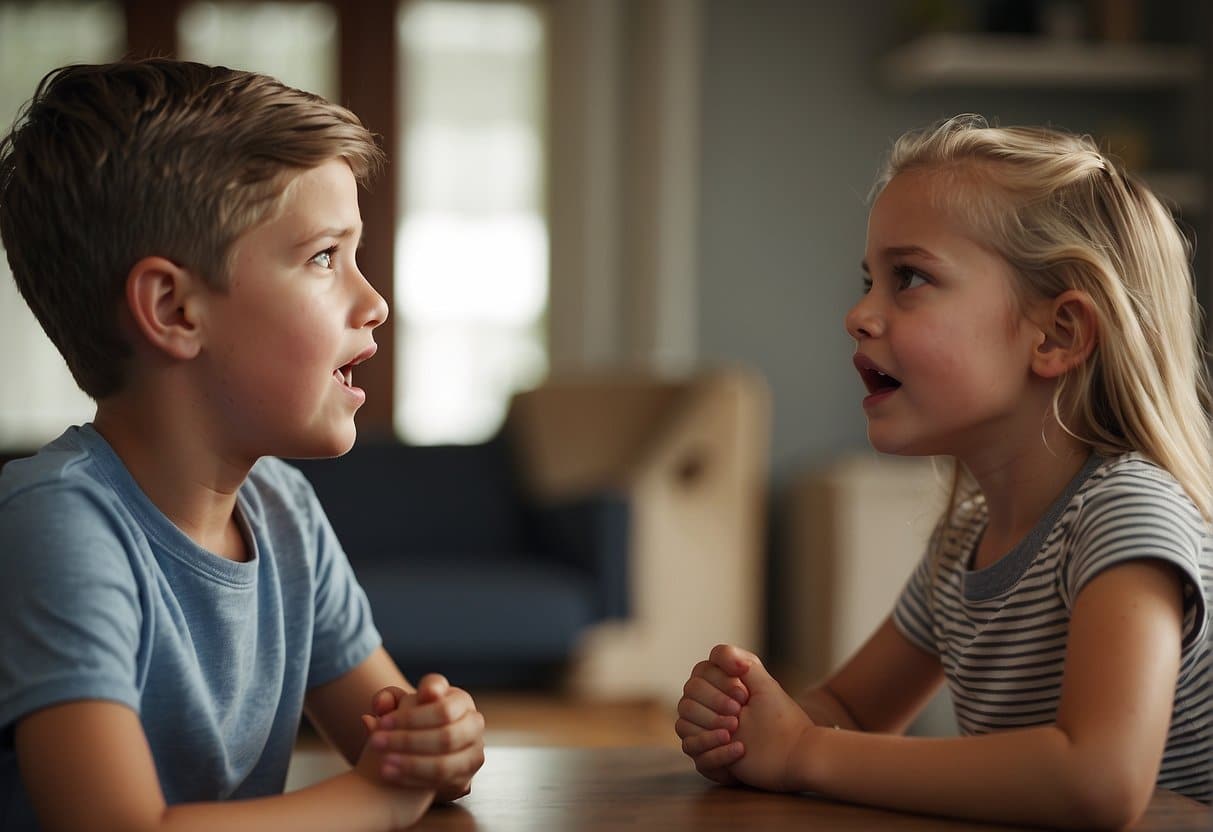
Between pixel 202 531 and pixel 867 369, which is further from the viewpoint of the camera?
pixel 867 369

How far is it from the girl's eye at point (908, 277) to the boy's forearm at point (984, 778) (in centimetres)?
35

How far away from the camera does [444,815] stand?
810mm

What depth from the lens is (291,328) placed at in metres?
0.88

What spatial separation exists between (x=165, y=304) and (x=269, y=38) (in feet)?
13.3

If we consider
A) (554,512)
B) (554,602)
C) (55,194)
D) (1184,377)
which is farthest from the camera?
(554,512)

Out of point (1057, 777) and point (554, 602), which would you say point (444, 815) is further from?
point (554, 602)

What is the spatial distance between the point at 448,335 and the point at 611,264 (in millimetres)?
625

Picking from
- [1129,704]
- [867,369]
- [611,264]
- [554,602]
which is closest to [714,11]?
[611,264]

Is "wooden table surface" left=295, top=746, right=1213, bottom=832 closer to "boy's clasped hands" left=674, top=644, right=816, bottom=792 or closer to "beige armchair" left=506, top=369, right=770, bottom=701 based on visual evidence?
"boy's clasped hands" left=674, top=644, right=816, bottom=792

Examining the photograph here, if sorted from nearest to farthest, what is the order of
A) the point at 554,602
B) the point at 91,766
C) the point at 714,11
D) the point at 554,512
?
the point at 91,766 → the point at 554,602 → the point at 554,512 → the point at 714,11

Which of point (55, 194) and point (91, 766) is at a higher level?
point (55, 194)

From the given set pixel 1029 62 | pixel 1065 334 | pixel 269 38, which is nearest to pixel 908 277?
pixel 1065 334

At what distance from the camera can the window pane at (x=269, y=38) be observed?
182 inches

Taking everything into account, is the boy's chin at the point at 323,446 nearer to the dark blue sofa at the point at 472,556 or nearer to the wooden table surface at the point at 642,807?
the wooden table surface at the point at 642,807
